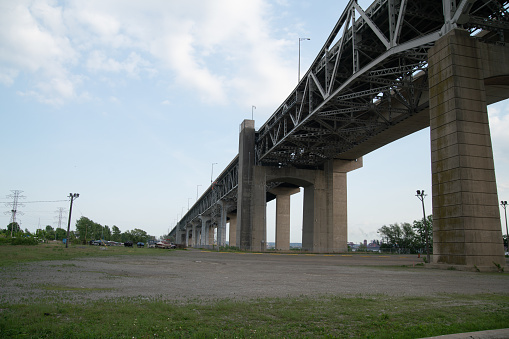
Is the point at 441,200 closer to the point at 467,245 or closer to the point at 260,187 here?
the point at 467,245

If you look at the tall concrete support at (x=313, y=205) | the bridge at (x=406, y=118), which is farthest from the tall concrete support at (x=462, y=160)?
the tall concrete support at (x=313, y=205)

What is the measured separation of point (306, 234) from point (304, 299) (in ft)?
183

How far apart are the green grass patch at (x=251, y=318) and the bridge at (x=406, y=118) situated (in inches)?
526

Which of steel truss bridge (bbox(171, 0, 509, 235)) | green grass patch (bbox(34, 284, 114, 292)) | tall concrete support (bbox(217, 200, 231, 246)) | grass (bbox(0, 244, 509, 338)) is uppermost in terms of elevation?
steel truss bridge (bbox(171, 0, 509, 235))

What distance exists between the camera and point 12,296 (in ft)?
27.9

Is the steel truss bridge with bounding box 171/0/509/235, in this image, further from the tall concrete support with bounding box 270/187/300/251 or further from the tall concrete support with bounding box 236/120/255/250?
the tall concrete support with bounding box 270/187/300/251

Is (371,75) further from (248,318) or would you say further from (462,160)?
(248,318)

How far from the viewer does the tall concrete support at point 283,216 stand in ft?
259

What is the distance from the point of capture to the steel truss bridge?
25656 mm

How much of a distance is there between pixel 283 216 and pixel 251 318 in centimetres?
7484

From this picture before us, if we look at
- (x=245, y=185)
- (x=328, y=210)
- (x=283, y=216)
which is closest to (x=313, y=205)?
(x=328, y=210)

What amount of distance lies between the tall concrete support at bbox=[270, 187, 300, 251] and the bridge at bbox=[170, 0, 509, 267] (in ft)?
48.6

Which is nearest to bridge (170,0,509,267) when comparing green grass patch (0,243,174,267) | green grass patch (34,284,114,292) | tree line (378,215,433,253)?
green grass patch (34,284,114,292)

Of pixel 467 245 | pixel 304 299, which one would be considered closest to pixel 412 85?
pixel 467 245
